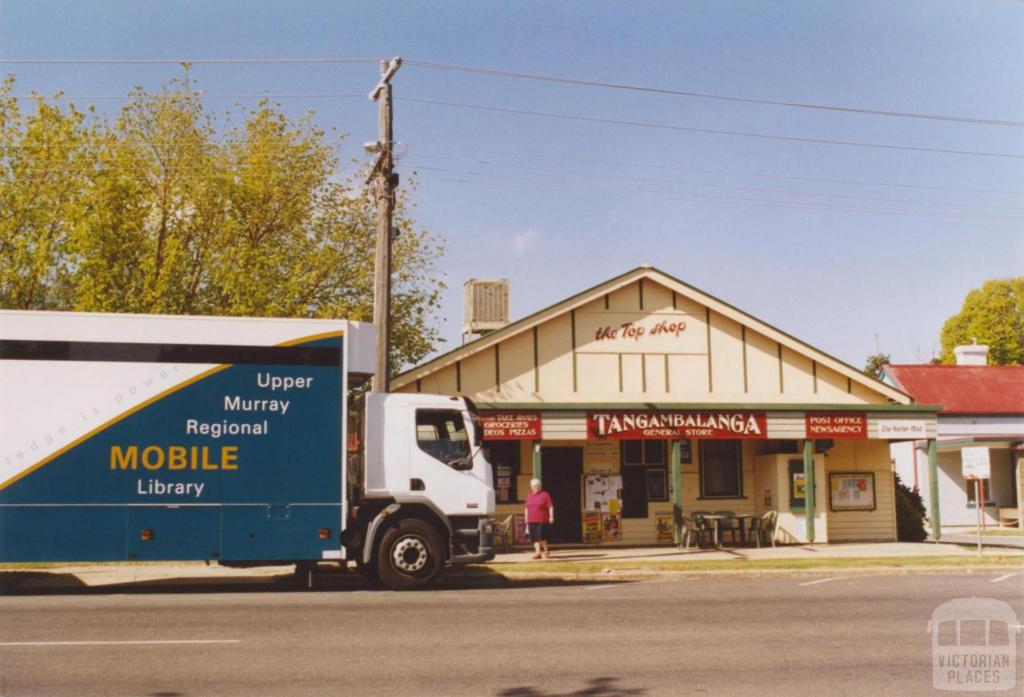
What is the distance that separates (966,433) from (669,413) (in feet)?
67.9

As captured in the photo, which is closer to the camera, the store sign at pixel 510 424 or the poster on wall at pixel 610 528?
the store sign at pixel 510 424

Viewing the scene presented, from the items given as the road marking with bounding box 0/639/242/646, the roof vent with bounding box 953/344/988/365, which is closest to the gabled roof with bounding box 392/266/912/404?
the road marking with bounding box 0/639/242/646

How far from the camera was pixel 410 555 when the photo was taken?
1548 centimetres

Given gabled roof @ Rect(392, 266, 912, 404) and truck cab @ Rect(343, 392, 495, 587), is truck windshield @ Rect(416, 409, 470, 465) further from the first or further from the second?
gabled roof @ Rect(392, 266, 912, 404)

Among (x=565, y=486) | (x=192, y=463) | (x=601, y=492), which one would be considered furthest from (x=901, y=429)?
(x=192, y=463)

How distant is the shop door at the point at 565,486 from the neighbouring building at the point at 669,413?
3cm

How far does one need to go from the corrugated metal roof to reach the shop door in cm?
1918

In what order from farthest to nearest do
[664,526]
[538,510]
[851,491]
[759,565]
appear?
[851,491] → [664,526] → [538,510] → [759,565]

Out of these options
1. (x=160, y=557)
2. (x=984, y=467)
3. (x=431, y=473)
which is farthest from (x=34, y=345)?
(x=984, y=467)

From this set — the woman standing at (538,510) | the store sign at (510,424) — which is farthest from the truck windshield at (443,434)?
the store sign at (510,424)

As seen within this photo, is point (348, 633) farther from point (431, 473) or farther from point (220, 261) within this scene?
point (220, 261)

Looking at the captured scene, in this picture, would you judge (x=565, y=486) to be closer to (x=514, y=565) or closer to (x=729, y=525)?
(x=729, y=525)

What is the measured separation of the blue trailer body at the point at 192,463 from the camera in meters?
14.1

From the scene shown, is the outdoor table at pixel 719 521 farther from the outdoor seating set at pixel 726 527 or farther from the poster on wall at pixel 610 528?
the poster on wall at pixel 610 528
